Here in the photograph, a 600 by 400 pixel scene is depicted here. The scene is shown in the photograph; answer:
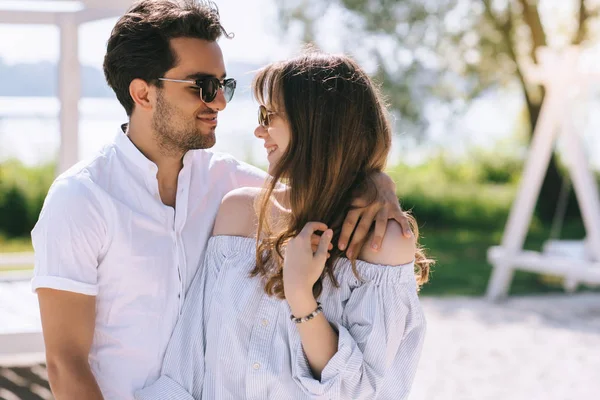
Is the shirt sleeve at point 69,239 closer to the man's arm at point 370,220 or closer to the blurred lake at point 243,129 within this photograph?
the man's arm at point 370,220

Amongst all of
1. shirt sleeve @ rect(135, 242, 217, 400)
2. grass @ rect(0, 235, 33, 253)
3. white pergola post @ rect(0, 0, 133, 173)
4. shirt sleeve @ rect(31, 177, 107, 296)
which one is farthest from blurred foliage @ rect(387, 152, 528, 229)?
shirt sleeve @ rect(31, 177, 107, 296)

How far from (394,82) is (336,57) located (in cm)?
792

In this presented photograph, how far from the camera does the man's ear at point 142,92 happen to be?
7.75 feet

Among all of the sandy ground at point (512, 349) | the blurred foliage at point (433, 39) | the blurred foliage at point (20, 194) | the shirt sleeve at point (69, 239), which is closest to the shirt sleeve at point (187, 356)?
the shirt sleeve at point (69, 239)

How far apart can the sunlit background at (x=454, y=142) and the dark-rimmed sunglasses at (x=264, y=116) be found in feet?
7.45

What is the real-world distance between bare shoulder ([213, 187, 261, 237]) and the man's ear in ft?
1.22

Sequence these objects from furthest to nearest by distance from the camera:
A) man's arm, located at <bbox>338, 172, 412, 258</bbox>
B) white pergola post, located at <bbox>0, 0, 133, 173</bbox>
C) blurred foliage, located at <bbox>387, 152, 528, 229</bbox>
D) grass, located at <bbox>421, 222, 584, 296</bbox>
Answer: blurred foliage, located at <bbox>387, 152, 528, 229</bbox> < grass, located at <bbox>421, 222, 584, 296</bbox> < white pergola post, located at <bbox>0, 0, 133, 173</bbox> < man's arm, located at <bbox>338, 172, 412, 258</bbox>

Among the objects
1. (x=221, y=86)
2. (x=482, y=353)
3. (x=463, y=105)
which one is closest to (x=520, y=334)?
(x=482, y=353)

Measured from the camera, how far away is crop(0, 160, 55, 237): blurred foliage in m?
9.34

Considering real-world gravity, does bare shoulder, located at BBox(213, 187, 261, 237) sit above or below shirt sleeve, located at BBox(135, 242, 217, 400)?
above

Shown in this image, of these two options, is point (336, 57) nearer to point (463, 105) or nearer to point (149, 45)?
point (149, 45)

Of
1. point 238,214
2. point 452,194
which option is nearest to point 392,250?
point 238,214

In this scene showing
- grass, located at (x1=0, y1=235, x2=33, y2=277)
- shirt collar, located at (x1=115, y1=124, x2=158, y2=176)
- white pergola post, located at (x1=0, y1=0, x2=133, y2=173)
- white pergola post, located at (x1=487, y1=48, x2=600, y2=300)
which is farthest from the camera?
grass, located at (x1=0, y1=235, x2=33, y2=277)

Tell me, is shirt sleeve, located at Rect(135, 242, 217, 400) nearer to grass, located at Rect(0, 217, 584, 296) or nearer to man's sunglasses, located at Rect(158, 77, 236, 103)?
man's sunglasses, located at Rect(158, 77, 236, 103)
